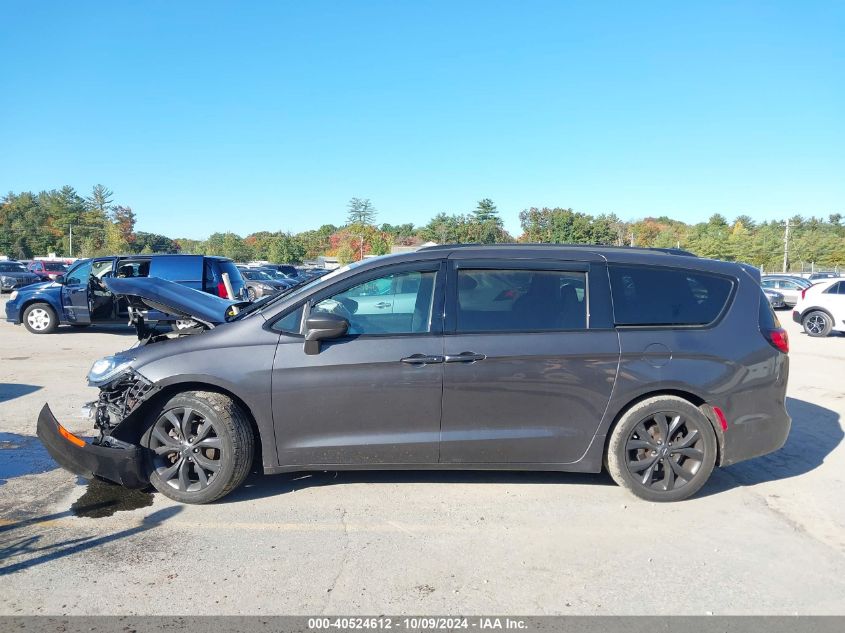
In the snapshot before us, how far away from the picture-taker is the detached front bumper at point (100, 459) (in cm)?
419

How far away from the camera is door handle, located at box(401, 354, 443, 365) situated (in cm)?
421

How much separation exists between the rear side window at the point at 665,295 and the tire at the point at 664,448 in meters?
0.60

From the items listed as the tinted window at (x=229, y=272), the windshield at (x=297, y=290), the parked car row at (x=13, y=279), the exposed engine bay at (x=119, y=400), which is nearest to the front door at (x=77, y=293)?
the tinted window at (x=229, y=272)

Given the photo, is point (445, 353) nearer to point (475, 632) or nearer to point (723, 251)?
point (475, 632)

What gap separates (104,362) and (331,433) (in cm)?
180

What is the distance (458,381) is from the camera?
423 centimetres

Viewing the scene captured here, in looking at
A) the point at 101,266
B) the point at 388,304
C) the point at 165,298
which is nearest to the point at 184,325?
the point at 165,298

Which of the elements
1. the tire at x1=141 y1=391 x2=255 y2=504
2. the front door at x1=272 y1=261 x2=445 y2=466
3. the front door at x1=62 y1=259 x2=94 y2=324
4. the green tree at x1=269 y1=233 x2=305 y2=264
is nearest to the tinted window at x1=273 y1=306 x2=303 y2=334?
the front door at x1=272 y1=261 x2=445 y2=466

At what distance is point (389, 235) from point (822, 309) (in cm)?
6961

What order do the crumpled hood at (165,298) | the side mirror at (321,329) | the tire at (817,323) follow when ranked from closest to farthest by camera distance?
the side mirror at (321,329), the crumpled hood at (165,298), the tire at (817,323)

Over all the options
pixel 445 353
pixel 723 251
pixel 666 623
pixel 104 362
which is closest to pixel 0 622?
pixel 104 362

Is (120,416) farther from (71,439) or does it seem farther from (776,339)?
(776,339)

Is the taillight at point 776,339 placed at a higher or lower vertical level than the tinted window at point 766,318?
lower

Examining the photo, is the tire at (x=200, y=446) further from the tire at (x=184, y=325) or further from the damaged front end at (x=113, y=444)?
the tire at (x=184, y=325)
